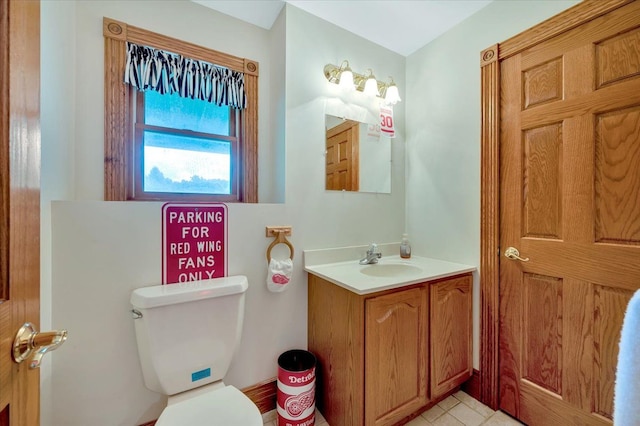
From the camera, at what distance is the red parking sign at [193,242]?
4.36 feet

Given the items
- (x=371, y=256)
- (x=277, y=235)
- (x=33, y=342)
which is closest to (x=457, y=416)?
(x=371, y=256)

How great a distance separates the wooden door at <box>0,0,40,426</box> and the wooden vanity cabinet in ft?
3.51

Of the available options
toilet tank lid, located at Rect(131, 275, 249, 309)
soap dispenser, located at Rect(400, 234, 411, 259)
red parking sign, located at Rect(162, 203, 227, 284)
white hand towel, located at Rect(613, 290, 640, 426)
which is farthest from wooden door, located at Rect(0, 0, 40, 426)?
soap dispenser, located at Rect(400, 234, 411, 259)

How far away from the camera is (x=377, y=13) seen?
1.70m

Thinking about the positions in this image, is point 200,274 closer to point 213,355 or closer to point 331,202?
point 213,355

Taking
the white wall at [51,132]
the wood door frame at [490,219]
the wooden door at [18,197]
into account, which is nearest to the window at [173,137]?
the white wall at [51,132]

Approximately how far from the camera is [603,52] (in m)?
1.20

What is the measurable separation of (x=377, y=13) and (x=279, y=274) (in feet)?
5.72

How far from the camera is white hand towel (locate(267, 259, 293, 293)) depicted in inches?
59.2

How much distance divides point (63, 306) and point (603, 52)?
2.64 metres

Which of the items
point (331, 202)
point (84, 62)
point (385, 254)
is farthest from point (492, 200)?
point (84, 62)

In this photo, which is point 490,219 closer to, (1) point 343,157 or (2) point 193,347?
(1) point 343,157

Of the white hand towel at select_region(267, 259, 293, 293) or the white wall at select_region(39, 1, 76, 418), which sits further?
the white hand towel at select_region(267, 259, 293, 293)

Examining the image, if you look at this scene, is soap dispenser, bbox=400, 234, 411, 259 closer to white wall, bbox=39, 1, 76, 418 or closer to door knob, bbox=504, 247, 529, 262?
door knob, bbox=504, 247, 529, 262
